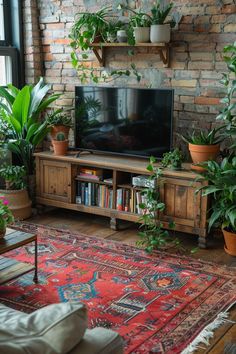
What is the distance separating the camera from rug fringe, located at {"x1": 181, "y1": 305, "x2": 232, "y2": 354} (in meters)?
2.35

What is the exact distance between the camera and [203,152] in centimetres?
365

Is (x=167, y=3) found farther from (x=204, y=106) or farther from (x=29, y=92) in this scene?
(x=29, y=92)

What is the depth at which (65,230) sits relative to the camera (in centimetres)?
404

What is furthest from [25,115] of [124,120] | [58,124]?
[124,120]

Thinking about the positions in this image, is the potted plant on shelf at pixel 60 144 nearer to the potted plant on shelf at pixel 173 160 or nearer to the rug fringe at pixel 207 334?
the potted plant on shelf at pixel 173 160

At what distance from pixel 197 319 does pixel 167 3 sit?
2626 mm

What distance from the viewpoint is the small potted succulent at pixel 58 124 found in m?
4.39

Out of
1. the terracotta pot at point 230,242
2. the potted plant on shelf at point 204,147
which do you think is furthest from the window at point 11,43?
the terracotta pot at point 230,242

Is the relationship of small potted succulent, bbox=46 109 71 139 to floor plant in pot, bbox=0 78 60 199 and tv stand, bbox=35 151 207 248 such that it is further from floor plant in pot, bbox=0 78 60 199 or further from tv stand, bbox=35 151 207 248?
tv stand, bbox=35 151 207 248

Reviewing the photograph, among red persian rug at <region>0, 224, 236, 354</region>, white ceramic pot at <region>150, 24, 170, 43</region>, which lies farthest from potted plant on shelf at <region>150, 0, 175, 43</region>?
red persian rug at <region>0, 224, 236, 354</region>

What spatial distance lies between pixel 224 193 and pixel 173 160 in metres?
0.53

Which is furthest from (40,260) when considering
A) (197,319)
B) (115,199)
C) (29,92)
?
(29,92)

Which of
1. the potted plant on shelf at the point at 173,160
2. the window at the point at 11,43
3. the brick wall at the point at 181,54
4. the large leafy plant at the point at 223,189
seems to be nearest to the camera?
the large leafy plant at the point at 223,189

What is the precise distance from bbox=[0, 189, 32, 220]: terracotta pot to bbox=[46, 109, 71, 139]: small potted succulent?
0.61 meters
